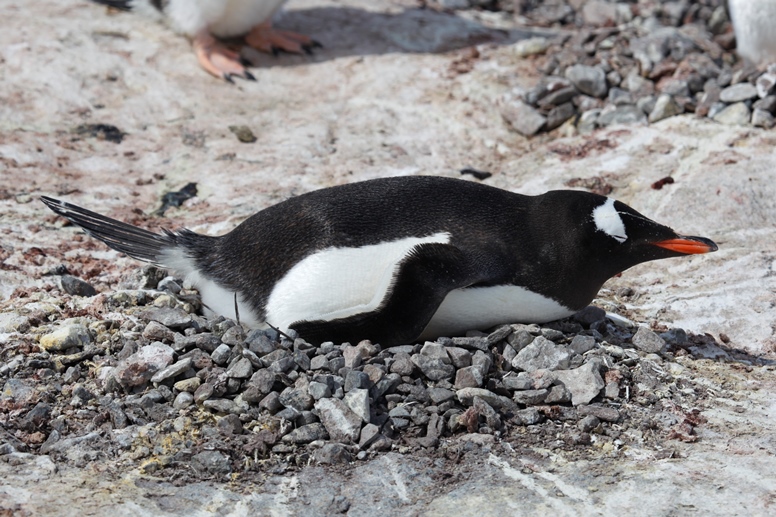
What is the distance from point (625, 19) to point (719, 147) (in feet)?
9.71

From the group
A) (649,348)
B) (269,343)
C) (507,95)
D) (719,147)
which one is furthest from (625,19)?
(269,343)

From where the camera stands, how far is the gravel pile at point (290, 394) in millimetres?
2672

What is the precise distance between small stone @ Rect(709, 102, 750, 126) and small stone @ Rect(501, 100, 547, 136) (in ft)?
3.20

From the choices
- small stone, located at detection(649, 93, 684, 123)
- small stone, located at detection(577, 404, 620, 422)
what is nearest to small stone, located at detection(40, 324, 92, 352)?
small stone, located at detection(577, 404, 620, 422)

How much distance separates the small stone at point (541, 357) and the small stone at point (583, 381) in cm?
4

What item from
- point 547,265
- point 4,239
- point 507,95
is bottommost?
point 4,239

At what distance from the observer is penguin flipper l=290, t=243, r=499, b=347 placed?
10.0 feet

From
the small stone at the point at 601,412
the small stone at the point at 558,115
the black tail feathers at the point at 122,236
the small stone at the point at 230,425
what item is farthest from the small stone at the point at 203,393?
the small stone at the point at 558,115

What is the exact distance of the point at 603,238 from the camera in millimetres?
3318

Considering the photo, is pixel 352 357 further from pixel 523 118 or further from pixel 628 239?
pixel 523 118

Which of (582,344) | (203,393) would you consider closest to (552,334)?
(582,344)

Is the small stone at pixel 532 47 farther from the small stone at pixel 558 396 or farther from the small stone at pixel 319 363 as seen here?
the small stone at pixel 319 363

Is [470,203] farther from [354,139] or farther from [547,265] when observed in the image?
[354,139]

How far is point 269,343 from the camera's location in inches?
120
